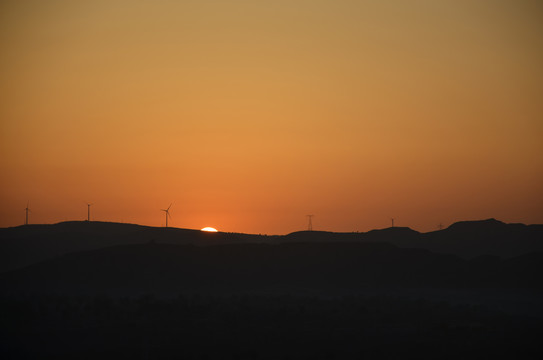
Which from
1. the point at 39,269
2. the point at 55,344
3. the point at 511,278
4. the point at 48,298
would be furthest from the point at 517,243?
the point at 55,344

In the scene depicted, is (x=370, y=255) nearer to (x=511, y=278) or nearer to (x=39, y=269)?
(x=511, y=278)

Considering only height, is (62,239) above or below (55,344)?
above

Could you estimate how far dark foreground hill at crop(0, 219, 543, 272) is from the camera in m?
150

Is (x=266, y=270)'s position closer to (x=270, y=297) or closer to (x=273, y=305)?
(x=270, y=297)

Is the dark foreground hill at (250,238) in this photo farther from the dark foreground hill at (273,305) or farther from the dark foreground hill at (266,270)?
the dark foreground hill at (273,305)

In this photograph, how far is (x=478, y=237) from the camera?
571ft

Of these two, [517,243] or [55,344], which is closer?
[55,344]

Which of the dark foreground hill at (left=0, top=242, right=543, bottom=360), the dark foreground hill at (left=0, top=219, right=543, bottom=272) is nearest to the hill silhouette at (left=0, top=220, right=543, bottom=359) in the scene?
the dark foreground hill at (left=0, top=242, right=543, bottom=360)

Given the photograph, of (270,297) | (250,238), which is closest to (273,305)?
(270,297)

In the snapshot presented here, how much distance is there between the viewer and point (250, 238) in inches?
6821

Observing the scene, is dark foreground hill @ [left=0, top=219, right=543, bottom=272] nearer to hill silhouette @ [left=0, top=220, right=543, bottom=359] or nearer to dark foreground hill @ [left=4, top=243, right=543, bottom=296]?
hill silhouette @ [left=0, top=220, right=543, bottom=359]

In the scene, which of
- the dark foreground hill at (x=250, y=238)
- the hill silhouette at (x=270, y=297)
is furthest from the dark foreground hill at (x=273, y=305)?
the dark foreground hill at (x=250, y=238)

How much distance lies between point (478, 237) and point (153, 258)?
81440 mm

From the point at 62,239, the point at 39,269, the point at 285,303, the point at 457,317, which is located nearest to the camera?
the point at 457,317
